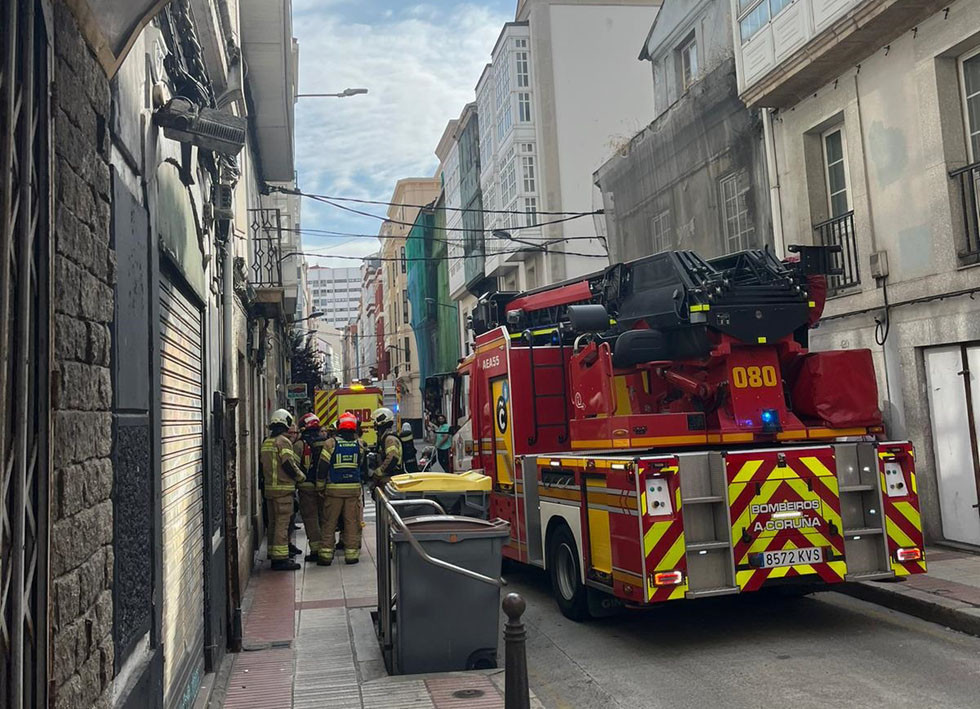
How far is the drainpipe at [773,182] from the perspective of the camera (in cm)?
1384

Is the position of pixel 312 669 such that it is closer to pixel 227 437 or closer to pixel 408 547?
pixel 408 547

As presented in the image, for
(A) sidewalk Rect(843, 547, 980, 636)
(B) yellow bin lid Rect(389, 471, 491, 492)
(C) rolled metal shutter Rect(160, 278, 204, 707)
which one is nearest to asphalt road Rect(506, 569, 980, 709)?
(A) sidewalk Rect(843, 547, 980, 636)

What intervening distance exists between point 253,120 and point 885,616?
554 inches

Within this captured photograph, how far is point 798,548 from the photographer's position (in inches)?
287

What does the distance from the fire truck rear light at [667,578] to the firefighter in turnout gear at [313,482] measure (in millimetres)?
5798

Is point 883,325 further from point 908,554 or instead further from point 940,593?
point 908,554

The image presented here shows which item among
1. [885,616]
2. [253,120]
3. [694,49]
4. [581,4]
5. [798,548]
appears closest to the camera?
[798,548]

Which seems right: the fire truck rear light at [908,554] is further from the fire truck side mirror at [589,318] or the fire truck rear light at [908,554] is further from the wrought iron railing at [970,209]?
the wrought iron railing at [970,209]

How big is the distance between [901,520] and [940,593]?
3.63ft

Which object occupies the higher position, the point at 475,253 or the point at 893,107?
the point at 475,253

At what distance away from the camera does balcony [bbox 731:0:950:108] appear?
428 inches

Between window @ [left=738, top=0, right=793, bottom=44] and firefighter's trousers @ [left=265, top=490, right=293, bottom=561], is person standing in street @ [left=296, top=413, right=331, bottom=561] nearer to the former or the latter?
firefighter's trousers @ [left=265, top=490, right=293, bottom=561]

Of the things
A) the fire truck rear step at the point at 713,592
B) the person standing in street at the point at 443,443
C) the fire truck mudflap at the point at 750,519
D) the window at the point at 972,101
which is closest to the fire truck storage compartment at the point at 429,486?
the fire truck mudflap at the point at 750,519

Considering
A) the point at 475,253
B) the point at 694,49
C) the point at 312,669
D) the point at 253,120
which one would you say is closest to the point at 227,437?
the point at 312,669
